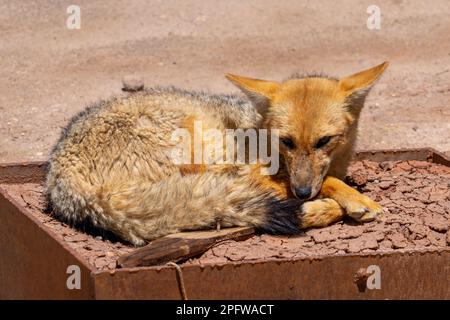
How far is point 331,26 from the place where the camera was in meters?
11.5

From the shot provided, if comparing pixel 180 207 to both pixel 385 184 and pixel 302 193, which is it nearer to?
pixel 302 193

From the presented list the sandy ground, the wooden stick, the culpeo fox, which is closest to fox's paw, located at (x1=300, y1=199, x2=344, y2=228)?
the culpeo fox

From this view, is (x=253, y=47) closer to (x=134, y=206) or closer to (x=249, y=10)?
(x=249, y=10)

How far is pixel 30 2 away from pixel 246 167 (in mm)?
7028

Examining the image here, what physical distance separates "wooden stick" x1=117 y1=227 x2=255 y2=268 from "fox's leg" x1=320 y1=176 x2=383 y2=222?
0.62m

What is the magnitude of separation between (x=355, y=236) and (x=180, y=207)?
1050 millimetres

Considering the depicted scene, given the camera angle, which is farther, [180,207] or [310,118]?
[310,118]

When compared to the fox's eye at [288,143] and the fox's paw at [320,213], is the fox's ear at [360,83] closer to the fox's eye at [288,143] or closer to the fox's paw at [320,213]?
the fox's eye at [288,143]

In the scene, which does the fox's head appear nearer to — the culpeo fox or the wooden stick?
the culpeo fox

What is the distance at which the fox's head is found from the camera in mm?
5551

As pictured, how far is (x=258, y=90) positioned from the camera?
5.84 meters

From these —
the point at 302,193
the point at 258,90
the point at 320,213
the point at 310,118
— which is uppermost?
the point at 258,90

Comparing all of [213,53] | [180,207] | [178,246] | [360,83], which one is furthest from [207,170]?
[213,53]

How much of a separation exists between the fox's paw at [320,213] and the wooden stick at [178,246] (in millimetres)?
334
